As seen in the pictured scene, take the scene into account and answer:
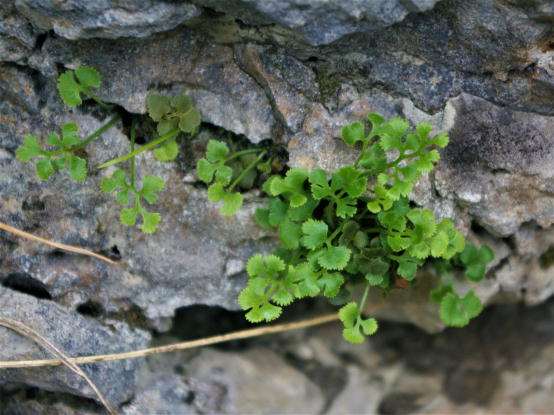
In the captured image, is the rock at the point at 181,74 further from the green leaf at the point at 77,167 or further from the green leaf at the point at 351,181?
the green leaf at the point at 351,181

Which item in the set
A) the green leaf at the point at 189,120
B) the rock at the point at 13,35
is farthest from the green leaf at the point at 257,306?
the rock at the point at 13,35

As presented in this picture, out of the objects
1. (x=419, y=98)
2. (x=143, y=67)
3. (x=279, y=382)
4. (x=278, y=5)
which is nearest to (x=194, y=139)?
(x=143, y=67)

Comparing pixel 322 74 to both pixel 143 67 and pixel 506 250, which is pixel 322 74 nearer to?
pixel 143 67

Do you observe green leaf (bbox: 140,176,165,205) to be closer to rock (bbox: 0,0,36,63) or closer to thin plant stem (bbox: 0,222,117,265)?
thin plant stem (bbox: 0,222,117,265)

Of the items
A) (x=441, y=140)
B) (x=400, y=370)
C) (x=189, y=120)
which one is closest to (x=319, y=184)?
(x=441, y=140)

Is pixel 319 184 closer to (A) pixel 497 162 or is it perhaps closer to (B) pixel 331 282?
(B) pixel 331 282

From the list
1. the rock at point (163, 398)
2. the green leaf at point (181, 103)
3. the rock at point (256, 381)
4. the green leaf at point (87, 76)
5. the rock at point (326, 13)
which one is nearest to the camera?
the rock at point (326, 13)
